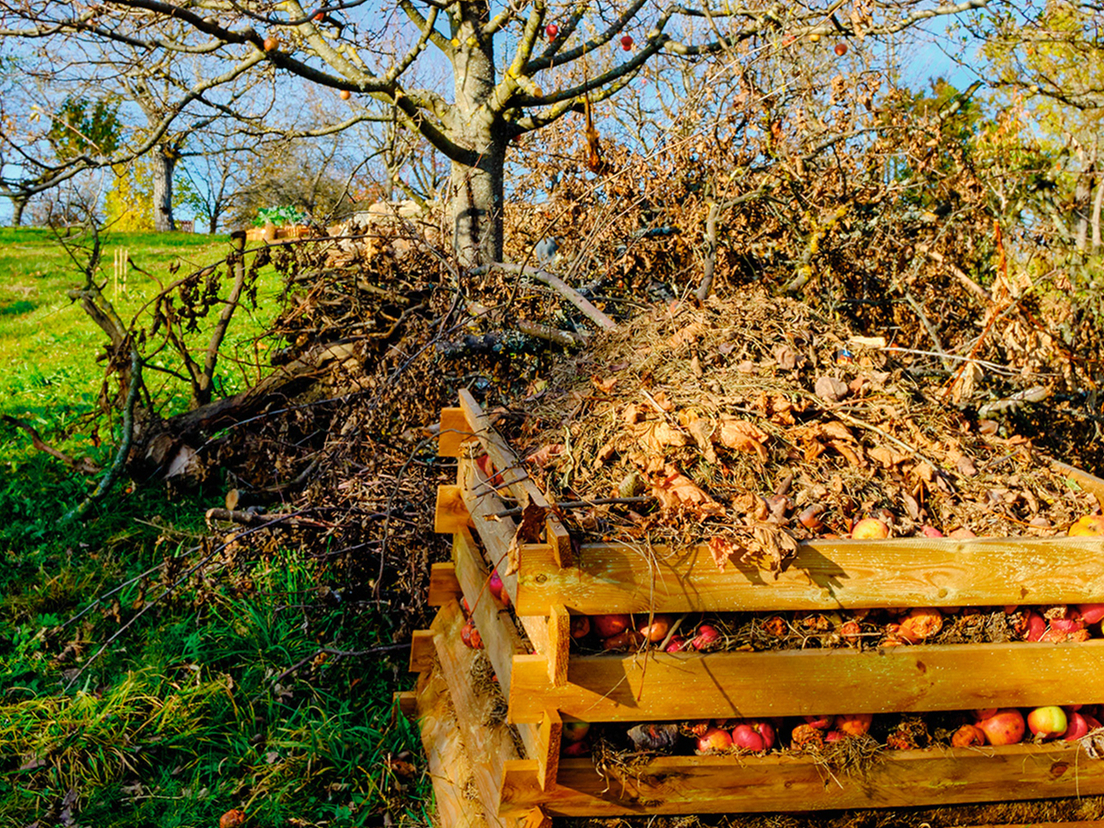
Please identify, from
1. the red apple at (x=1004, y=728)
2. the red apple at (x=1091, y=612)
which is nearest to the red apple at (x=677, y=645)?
the red apple at (x=1004, y=728)

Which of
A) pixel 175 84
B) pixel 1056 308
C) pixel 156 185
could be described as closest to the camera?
pixel 1056 308

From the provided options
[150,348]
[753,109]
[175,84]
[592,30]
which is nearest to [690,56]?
[592,30]

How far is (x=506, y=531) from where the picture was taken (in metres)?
2.52

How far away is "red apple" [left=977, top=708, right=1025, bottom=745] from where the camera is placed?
8.45 feet

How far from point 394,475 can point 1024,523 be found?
8.87 ft

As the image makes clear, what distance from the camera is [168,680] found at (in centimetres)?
386

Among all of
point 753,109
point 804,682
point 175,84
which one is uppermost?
point 175,84

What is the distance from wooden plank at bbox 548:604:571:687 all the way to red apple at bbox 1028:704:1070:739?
1578 millimetres

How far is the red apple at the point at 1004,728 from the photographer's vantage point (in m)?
2.57

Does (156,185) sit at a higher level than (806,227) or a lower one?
higher

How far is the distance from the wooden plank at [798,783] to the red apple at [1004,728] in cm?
3

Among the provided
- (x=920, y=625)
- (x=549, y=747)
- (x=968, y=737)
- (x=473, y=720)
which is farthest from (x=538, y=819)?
(x=968, y=737)

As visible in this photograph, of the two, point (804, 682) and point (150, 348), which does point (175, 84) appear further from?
point (804, 682)

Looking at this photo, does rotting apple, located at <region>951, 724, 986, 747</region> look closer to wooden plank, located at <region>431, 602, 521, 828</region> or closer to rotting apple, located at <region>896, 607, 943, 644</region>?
rotting apple, located at <region>896, 607, 943, 644</region>
